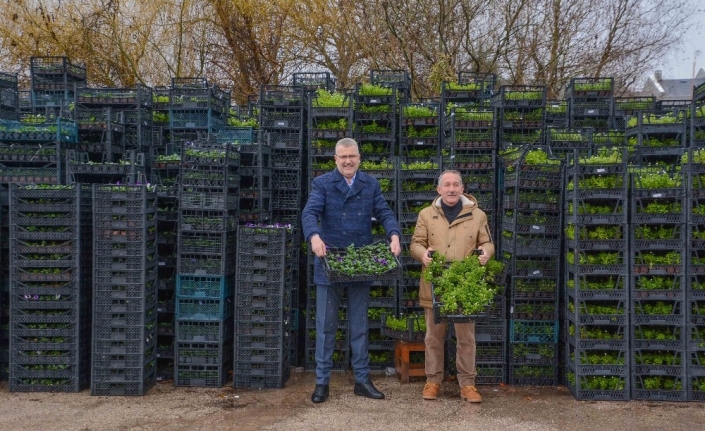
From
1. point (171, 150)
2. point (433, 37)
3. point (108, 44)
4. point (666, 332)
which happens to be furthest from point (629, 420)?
point (108, 44)

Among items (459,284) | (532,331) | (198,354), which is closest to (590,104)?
(532,331)

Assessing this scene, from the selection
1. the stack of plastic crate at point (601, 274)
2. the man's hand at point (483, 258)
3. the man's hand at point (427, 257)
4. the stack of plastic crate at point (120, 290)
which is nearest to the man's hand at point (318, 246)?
the man's hand at point (427, 257)

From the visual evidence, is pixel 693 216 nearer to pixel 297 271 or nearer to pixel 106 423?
pixel 297 271

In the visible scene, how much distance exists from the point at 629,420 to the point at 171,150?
22.8 feet

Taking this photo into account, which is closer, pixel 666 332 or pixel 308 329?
pixel 666 332

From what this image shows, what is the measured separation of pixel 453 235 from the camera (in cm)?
681

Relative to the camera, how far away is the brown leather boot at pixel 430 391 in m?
6.99

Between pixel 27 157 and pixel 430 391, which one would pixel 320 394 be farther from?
pixel 27 157

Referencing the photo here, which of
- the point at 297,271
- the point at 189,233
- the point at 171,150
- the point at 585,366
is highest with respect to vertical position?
the point at 171,150

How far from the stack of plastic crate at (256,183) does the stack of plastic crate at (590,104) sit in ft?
17.7

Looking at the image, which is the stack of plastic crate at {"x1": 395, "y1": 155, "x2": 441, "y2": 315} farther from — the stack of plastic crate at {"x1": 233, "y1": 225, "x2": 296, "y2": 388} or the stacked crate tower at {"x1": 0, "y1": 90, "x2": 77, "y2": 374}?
the stacked crate tower at {"x1": 0, "y1": 90, "x2": 77, "y2": 374}

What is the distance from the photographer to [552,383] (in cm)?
763

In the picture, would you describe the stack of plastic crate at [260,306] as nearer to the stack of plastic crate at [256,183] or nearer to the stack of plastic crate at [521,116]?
the stack of plastic crate at [256,183]

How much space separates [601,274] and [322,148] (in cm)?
388
